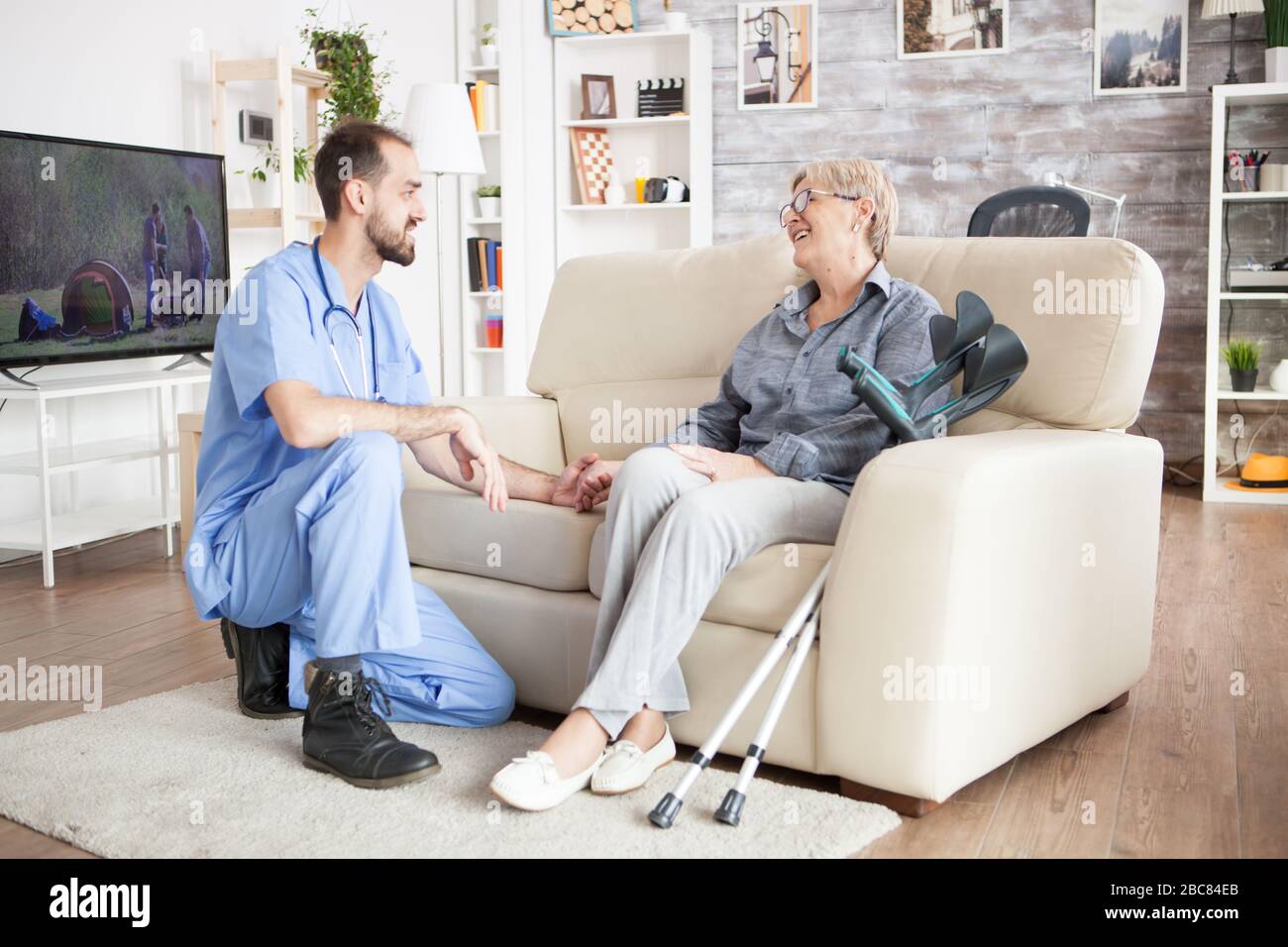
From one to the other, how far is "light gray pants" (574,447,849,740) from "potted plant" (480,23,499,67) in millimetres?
4087

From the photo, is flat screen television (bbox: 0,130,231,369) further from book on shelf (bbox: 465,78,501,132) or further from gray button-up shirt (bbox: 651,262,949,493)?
gray button-up shirt (bbox: 651,262,949,493)

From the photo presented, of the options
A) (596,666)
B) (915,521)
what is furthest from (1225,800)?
(596,666)

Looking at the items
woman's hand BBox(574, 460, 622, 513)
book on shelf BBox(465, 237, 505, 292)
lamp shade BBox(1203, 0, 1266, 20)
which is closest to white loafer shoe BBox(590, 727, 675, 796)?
woman's hand BBox(574, 460, 622, 513)

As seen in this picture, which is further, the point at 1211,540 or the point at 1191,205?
the point at 1191,205

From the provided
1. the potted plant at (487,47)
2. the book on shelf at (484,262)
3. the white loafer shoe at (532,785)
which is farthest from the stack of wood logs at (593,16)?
the white loafer shoe at (532,785)

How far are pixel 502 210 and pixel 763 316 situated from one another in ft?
10.6

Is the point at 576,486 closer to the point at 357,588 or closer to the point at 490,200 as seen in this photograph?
the point at 357,588

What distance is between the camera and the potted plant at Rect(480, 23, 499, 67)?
18.9ft

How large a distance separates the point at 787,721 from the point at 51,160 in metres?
2.85

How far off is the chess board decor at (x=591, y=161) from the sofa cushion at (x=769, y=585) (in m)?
4.02

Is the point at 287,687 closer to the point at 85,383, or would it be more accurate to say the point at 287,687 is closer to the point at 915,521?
the point at 915,521
